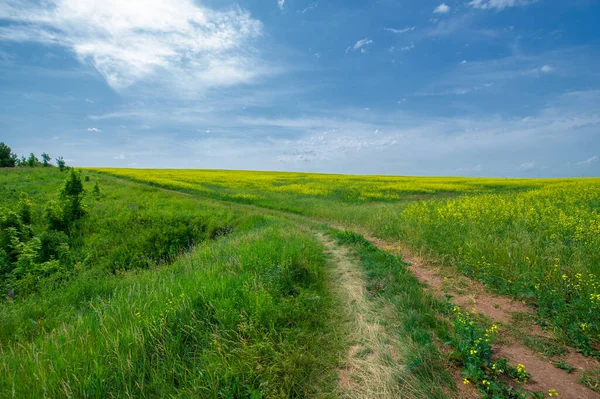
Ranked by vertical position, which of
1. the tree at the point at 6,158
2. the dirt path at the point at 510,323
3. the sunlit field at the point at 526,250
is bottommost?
the dirt path at the point at 510,323

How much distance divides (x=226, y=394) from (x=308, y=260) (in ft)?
13.4

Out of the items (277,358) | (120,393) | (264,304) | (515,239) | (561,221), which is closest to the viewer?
(120,393)

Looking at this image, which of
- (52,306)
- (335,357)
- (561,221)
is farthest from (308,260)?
(561,221)

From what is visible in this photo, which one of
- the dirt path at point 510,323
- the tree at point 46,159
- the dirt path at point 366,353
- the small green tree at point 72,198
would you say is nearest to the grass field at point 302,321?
the dirt path at point 366,353

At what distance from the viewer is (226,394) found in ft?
9.46

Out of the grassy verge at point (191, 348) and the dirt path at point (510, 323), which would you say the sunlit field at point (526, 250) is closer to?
the dirt path at point (510, 323)

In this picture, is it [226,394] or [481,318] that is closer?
[226,394]

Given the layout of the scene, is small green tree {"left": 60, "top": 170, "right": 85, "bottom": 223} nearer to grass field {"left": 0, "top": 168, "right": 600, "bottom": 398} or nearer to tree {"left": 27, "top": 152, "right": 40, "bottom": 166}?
grass field {"left": 0, "top": 168, "right": 600, "bottom": 398}

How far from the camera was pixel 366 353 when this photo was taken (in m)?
3.76

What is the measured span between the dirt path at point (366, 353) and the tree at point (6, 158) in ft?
202

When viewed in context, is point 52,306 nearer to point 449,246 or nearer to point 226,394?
point 226,394

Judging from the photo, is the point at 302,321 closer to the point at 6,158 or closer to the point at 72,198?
the point at 72,198

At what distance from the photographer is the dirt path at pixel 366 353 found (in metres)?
3.15

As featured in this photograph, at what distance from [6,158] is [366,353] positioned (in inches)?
2512
